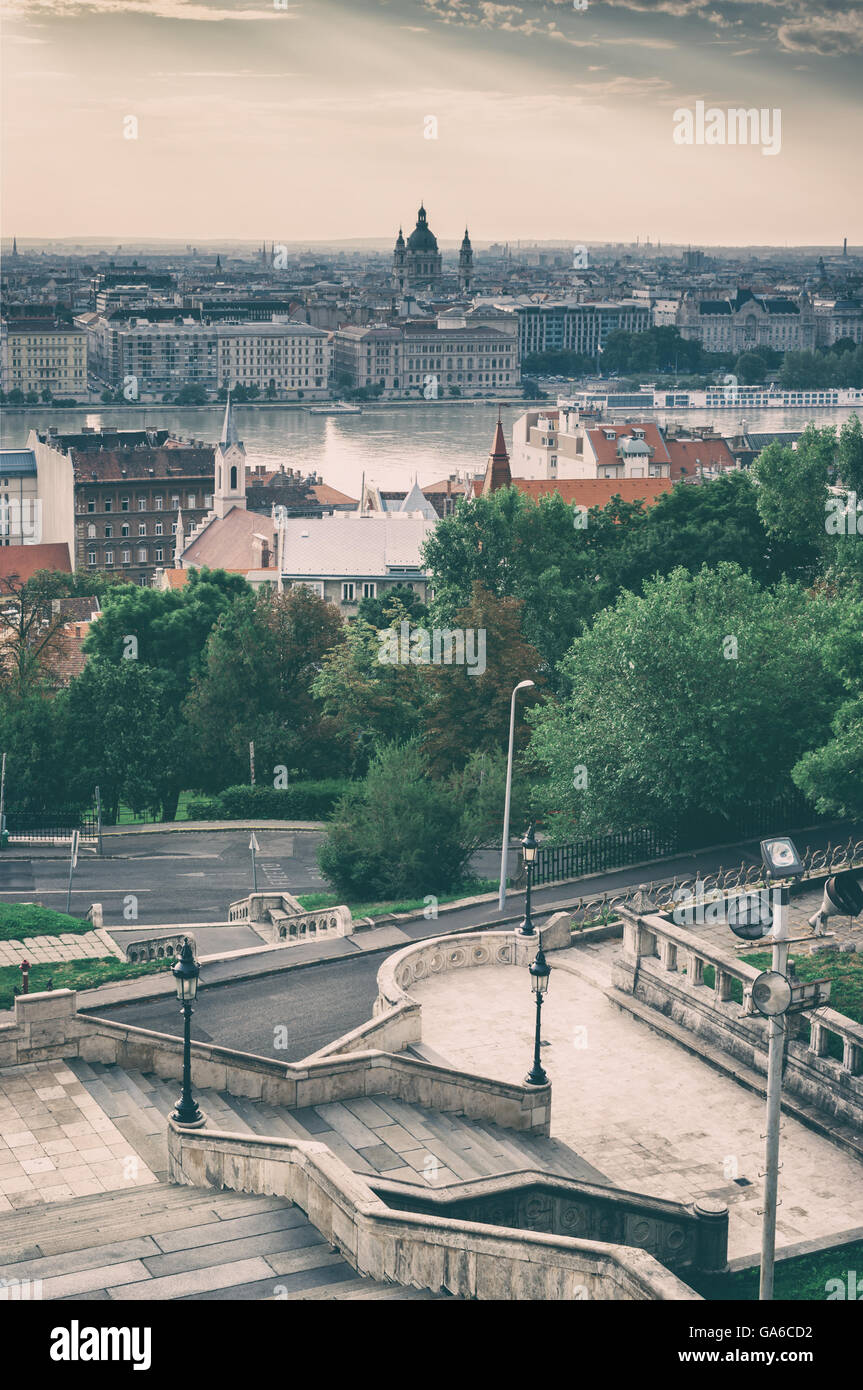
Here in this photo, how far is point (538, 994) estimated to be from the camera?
59.4 feet

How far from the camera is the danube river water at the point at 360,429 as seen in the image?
132625mm

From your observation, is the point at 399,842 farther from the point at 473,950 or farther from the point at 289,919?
the point at 473,950

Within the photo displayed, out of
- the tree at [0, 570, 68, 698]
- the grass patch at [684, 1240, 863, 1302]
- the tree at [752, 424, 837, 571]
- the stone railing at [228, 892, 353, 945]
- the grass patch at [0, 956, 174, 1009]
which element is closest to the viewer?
the grass patch at [684, 1240, 863, 1302]

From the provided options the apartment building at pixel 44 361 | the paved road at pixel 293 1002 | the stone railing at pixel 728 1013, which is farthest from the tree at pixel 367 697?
the apartment building at pixel 44 361

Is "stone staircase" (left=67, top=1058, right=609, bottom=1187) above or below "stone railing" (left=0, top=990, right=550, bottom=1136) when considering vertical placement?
below

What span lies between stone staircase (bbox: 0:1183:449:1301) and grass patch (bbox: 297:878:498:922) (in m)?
10.3

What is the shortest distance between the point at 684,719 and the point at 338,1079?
10431 mm

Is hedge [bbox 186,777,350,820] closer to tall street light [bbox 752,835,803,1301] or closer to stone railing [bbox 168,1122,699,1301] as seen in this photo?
stone railing [bbox 168,1122,699,1301]

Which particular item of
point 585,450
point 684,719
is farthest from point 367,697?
point 585,450

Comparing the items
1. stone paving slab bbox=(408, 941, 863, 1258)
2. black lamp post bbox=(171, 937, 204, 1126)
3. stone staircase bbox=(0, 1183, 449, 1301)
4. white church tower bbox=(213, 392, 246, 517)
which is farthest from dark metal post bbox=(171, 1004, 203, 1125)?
white church tower bbox=(213, 392, 246, 517)

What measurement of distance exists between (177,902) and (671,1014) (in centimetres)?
1186

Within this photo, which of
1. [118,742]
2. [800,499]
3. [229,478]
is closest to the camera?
[118,742]

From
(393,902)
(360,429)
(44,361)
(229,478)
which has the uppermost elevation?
(44,361)

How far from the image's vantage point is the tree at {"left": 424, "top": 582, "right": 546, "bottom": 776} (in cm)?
3594
